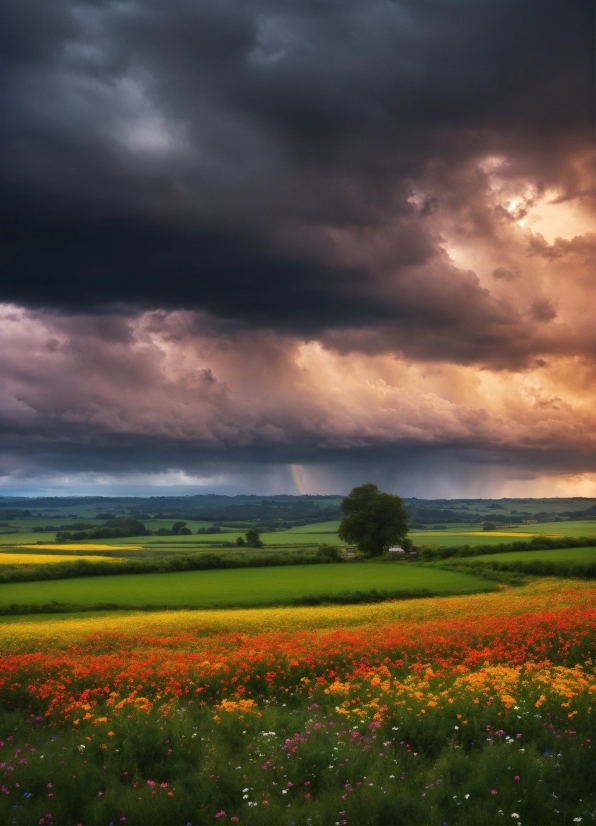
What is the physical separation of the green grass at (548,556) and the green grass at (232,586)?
8.16 meters

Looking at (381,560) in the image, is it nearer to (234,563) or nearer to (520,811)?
(234,563)

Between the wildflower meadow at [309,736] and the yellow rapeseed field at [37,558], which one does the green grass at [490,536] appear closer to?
the yellow rapeseed field at [37,558]

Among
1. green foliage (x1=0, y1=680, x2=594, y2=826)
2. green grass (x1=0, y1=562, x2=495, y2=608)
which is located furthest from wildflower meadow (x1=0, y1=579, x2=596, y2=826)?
green grass (x1=0, y1=562, x2=495, y2=608)

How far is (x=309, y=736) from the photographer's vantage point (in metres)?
10.7

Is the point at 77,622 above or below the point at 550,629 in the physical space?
below

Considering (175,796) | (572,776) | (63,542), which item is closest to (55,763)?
(175,796)

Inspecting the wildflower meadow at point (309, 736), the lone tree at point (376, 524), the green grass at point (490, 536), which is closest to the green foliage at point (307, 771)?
the wildflower meadow at point (309, 736)

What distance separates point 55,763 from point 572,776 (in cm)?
789

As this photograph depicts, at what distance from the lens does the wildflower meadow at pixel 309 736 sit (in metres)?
8.62

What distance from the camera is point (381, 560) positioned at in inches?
3290

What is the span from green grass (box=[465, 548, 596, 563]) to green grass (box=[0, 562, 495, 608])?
8157mm

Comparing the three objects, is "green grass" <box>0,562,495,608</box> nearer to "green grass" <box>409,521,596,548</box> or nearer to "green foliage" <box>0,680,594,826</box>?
"green grass" <box>409,521,596,548</box>

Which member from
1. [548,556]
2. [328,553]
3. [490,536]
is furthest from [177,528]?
[548,556]

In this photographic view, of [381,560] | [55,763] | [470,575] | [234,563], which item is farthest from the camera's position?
[381,560]
